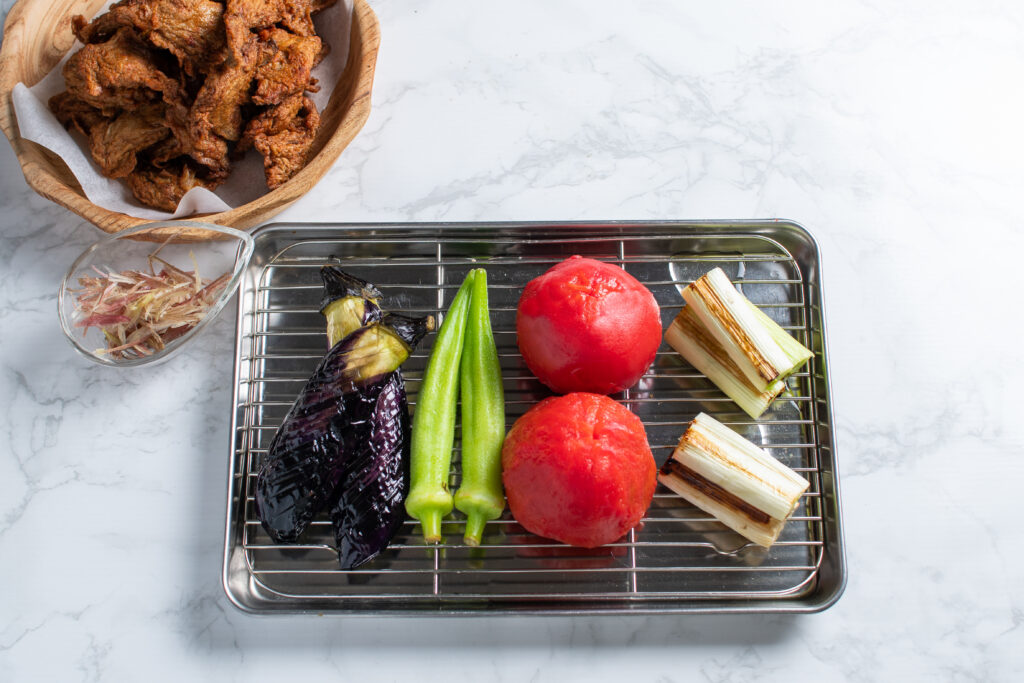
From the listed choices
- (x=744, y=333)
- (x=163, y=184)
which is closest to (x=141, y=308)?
(x=163, y=184)

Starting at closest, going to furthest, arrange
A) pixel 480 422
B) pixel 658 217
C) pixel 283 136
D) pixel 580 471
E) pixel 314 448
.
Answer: pixel 580 471 < pixel 314 448 < pixel 480 422 < pixel 283 136 < pixel 658 217

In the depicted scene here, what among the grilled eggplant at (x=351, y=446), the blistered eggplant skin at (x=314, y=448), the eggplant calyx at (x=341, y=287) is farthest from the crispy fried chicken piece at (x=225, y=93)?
the blistered eggplant skin at (x=314, y=448)

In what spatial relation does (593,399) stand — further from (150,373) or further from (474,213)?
(150,373)

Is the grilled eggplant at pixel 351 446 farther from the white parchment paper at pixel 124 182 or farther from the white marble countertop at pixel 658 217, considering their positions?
the white parchment paper at pixel 124 182

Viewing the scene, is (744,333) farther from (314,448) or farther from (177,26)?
(177,26)

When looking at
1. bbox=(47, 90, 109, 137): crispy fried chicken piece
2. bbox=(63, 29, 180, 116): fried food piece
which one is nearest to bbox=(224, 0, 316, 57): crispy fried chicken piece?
bbox=(63, 29, 180, 116): fried food piece

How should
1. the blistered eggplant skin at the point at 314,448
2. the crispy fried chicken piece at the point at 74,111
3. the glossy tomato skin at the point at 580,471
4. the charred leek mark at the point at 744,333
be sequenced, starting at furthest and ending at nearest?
the crispy fried chicken piece at the point at 74,111 < the charred leek mark at the point at 744,333 < the blistered eggplant skin at the point at 314,448 < the glossy tomato skin at the point at 580,471

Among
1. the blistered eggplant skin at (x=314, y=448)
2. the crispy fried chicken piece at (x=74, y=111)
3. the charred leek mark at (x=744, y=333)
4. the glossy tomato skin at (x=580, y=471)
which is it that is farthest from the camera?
the crispy fried chicken piece at (x=74, y=111)
